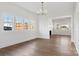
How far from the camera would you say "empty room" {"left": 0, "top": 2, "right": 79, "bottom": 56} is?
4666 millimetres

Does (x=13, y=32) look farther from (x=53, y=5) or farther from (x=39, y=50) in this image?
(x=53, y=5)

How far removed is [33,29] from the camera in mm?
9016

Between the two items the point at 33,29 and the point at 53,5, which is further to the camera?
the point at 33,29

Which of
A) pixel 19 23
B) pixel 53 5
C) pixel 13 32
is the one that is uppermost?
pixel 53 5

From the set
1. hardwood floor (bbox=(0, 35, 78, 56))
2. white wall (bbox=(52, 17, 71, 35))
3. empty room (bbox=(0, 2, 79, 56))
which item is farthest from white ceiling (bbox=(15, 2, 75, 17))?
white wall (bbox=(52, 17, 71, 35))

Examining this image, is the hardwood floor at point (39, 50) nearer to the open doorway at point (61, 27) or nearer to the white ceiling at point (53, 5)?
the white ceiling at point (53, 5)

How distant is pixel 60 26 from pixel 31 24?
23.5ft

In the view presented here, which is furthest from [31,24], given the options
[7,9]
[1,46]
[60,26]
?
[60,26]

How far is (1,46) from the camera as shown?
5.27 m

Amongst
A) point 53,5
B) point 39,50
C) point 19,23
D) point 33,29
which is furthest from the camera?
point 33,29

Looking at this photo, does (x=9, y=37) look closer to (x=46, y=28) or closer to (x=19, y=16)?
(x=19, y=16)

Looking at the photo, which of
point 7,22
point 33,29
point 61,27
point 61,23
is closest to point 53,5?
point 7,22

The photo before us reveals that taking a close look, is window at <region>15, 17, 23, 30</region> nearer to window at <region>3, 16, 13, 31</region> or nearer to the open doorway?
window at <region>3, 16, 13, 31</region>

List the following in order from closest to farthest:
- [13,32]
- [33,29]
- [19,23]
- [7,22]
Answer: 1. [7,22]
2. [13,32]
3. [19,23]
4. [33,29]
